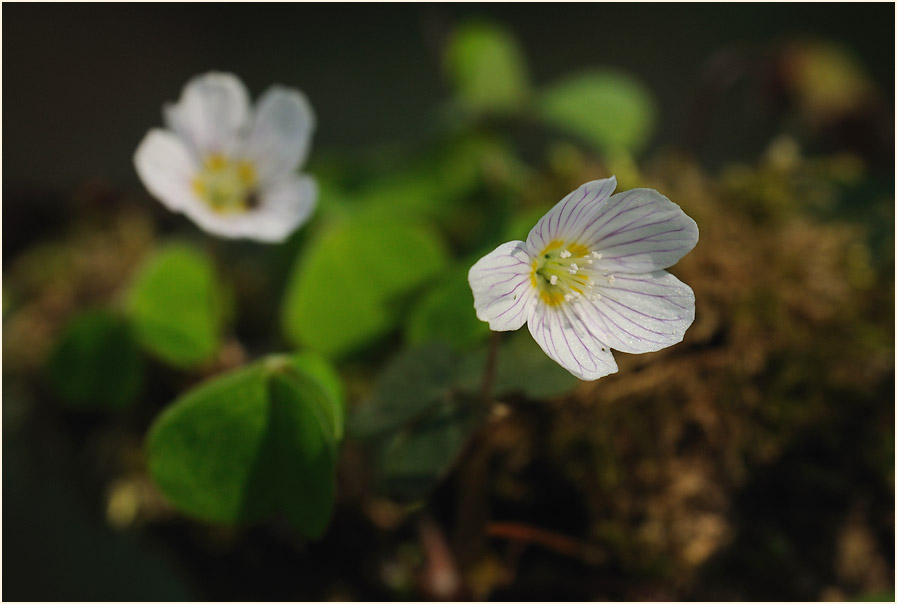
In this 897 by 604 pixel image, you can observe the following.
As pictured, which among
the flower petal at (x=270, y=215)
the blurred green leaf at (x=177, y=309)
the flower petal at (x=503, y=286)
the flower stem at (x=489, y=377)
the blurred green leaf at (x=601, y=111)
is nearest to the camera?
the flower petal at (x=503, y=286)

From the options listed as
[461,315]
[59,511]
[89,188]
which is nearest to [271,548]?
[461,315]

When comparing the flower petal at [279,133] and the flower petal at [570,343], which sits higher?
the flower petal at [279,133]

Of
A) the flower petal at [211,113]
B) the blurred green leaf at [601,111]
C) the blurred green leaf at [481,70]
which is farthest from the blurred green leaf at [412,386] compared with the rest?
the blurred green leaf at [481,70]

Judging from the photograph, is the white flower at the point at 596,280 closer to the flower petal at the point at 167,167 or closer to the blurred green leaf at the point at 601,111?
the flower petal at the point at 167,167

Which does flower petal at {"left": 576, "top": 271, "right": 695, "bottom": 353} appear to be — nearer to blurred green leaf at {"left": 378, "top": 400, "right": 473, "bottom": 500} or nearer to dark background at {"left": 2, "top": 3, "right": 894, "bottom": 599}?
blurred green leaf at {"left": 378, "top": 400, "right": 473, "bottom": 500}

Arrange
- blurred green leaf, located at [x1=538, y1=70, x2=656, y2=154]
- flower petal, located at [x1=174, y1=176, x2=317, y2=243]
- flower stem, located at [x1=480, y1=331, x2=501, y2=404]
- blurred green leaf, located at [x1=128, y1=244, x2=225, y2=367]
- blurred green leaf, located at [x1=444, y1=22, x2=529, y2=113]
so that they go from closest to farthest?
flower stem, located at [x1=480, y1=331, x2=501, y2=404] → flower petal, located at [x1=174, y1=176, x2=317, y2=243] → blurred green leaf, located at [x1=128, y1=244, x2=225, y2=367] → blurred green leaf, located at [x1=538, y1=70, x2=656, y2=154] → blurred green leaf, located at [x1=444, y1=22, x2=529, y2=113]

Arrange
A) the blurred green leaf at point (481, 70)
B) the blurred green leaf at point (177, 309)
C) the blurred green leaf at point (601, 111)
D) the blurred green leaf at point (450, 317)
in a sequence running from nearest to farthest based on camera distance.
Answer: the blurred green leaf at point (450, 317), the blurred green leaf at point (177, 309), the blurred green leaf at point (601, 111), the blurred green leaf at point (481, 70)

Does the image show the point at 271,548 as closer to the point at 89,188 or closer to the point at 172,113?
the point at 172,113

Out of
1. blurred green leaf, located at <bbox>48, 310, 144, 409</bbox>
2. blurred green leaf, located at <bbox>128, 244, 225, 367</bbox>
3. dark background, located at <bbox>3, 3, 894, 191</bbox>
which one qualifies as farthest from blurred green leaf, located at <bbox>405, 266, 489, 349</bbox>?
dark background, located at <bbox>3, 3, 894, 191</bbox>

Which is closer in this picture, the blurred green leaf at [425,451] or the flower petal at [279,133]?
the blurred green leaf at [425,451]
